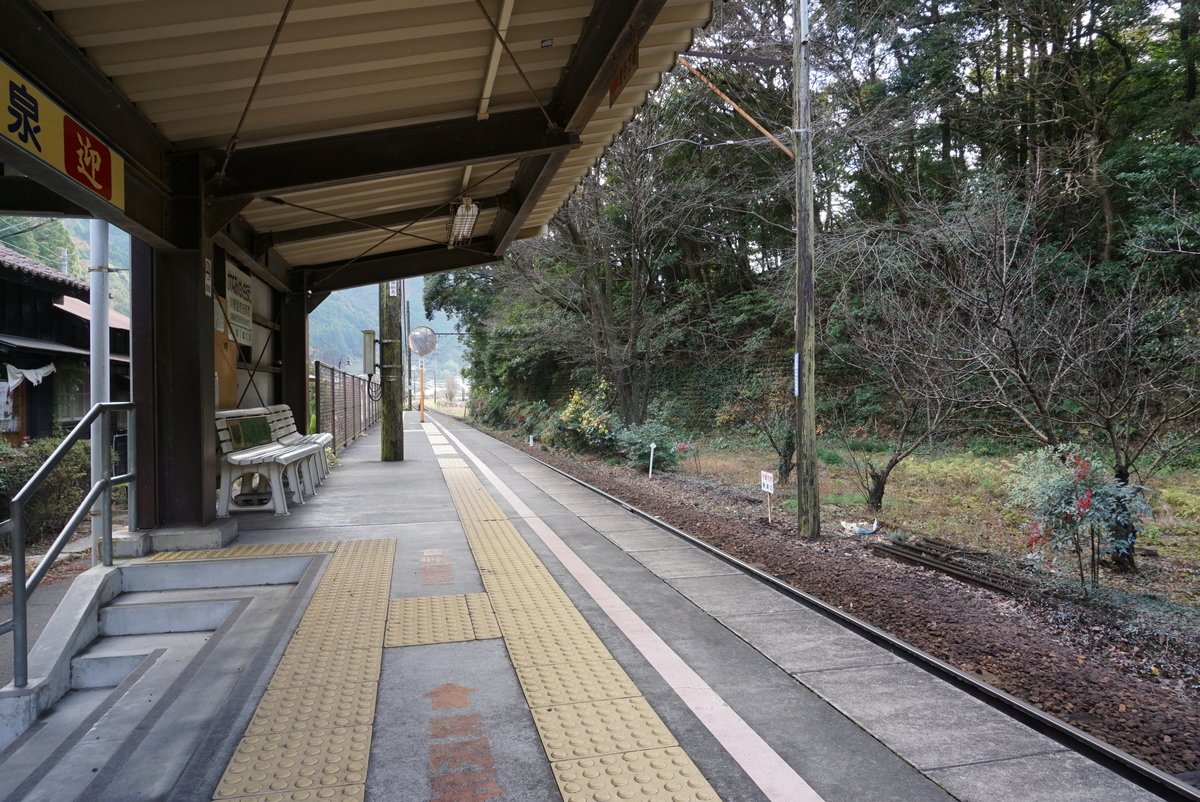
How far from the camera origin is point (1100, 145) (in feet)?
49.5

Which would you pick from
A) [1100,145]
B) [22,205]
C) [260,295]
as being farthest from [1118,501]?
[1100,145]

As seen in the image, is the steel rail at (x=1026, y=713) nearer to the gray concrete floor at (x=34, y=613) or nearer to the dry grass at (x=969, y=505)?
the dry grass at (x=969, y=505)

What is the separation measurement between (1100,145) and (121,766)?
1866 cm

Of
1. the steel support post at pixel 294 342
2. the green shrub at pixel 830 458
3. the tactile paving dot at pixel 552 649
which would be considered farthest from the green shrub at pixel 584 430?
the tactile paving dot at pixel 552 649

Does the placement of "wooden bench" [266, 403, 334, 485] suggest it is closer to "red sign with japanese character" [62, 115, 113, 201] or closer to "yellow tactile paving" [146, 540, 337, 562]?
"yellow tactile paving" [146, 540, 337, 562]

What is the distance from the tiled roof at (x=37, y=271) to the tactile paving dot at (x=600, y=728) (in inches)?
541

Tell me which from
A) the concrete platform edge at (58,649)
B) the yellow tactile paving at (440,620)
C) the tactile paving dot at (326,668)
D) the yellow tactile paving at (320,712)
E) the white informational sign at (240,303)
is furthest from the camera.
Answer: the white informational sign at (240,303)

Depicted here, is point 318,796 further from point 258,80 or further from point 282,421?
point 282,421

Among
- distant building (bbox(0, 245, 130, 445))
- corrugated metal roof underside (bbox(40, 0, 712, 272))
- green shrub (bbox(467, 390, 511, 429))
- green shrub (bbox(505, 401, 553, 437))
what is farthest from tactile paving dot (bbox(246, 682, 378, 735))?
green shrub (bbox(467, 390, 511, 429))

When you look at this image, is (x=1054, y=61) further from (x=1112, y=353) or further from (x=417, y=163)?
(x=417, y=163)

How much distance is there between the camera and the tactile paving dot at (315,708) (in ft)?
9.89

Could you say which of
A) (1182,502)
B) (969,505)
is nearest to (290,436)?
(969,505)

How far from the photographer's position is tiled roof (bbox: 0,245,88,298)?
40.2ft

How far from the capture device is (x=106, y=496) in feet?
16.2
